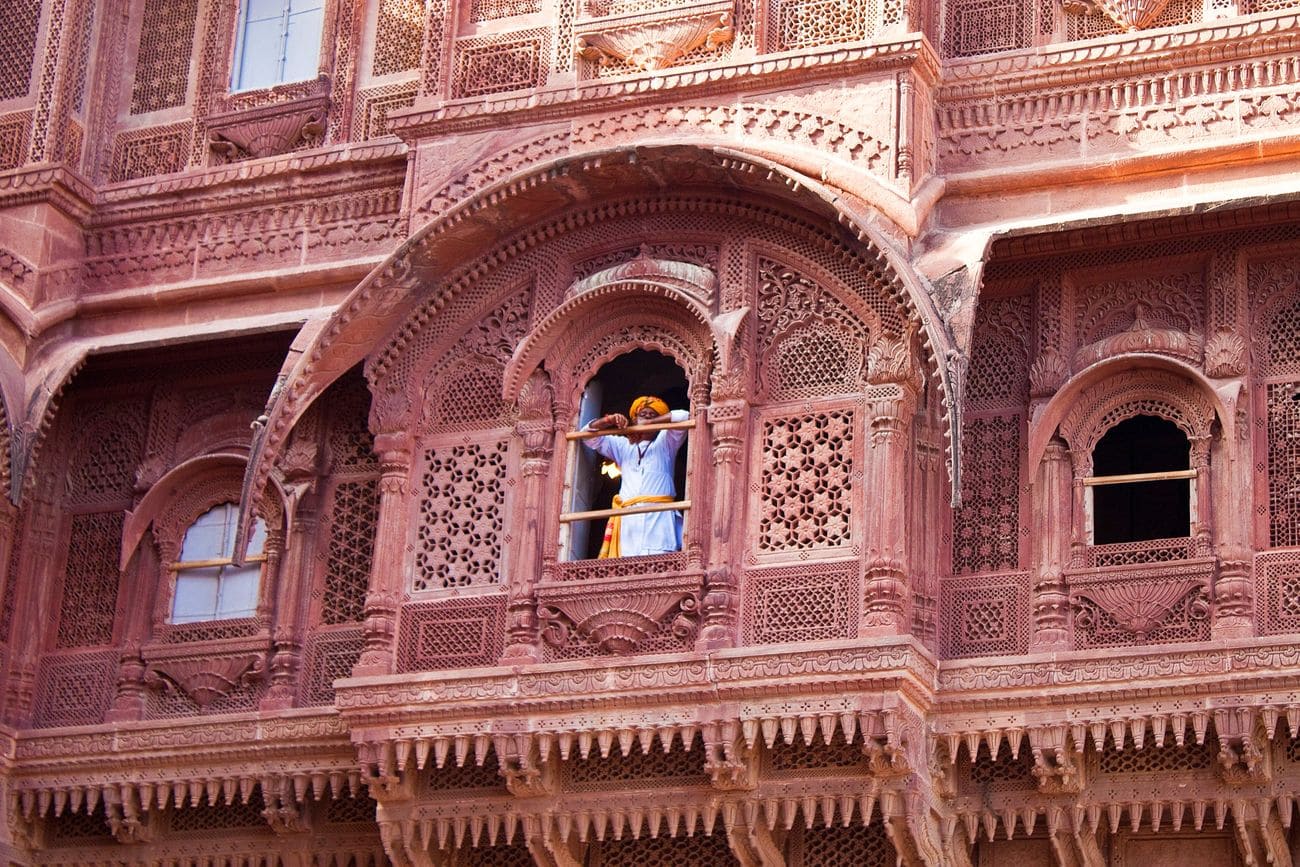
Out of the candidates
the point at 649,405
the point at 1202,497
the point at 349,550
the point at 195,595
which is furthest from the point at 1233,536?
the point at 195,595

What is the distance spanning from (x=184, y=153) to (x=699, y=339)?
338 centimetres

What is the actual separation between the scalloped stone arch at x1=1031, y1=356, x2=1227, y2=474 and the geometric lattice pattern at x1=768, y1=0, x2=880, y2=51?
1909mm

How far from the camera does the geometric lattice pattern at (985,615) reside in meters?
13.2

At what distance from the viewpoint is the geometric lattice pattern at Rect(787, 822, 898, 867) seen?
520 inches

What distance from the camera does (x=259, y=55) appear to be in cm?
1603

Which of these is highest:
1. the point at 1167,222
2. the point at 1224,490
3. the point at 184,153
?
the point at 184,153

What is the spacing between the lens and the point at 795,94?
46.0ft

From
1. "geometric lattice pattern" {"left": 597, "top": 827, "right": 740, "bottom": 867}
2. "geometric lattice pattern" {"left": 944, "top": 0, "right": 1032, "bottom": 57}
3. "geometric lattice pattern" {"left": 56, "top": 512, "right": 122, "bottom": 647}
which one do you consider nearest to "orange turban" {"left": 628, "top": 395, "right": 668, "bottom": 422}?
"geometric lattice pattern" {"left": 597, "top": 827, "right": 740, "bottom": 867}

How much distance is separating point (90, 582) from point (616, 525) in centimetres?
292

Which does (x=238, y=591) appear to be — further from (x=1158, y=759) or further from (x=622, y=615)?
(x=1158, y=759)

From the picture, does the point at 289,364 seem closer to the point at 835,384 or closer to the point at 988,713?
the point at 835,384

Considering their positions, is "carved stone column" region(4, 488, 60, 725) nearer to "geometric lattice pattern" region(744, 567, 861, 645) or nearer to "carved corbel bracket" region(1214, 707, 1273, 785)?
"geometric lattice pattern" region(744, 567, 861, 645)

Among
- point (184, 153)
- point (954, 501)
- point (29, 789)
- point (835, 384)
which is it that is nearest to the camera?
point (954, 501)

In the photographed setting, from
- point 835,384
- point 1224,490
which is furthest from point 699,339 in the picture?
point 1224,490
